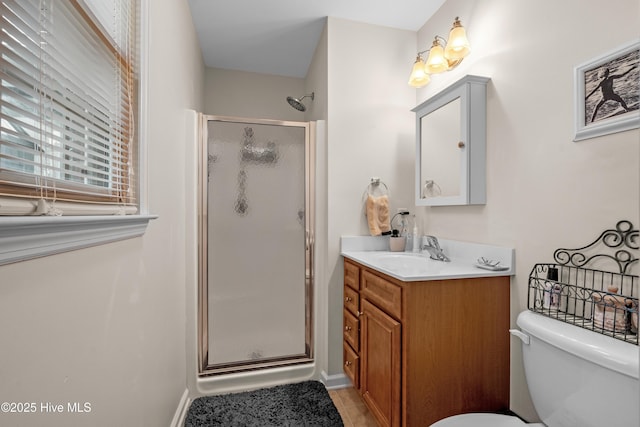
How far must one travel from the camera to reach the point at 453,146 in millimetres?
1686

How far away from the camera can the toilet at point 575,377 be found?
783 millimetres

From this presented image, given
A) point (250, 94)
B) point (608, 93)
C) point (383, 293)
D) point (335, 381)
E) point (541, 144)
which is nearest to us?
point (608, 93)

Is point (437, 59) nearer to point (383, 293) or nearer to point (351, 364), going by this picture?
point (383, 293)

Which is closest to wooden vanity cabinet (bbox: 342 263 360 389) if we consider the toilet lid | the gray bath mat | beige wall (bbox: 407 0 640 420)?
the gray bath mat

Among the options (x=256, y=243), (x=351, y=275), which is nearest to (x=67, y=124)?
(x=256, y=243)

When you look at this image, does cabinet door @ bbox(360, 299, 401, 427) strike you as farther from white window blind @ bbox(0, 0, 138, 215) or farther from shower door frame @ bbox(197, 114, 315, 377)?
white window blind @ bbox(0, 0, 138, 215)

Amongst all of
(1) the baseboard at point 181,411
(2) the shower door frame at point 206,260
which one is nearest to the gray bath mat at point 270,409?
(1) the baseboard at point 181,411

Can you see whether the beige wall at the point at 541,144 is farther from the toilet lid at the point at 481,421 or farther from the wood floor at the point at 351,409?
the wood floor at the point at 351,409

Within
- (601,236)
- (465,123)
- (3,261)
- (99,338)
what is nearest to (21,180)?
(3,261)

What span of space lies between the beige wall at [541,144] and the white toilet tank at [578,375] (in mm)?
322

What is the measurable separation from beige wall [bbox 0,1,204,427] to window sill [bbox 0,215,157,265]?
0.09 ft

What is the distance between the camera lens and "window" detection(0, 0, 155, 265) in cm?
50

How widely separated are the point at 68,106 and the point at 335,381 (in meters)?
2.03

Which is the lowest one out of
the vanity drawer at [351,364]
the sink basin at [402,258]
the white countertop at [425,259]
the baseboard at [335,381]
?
the baseboard at [335,381]
